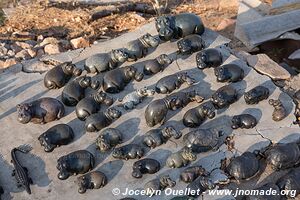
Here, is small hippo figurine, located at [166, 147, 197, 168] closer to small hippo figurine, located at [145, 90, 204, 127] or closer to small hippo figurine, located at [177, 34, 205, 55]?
small hippo figurine, located at [145, 90, 204, 127]

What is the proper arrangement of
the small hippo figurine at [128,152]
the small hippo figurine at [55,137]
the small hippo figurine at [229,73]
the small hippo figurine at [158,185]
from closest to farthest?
the small hippo figurine at [158,185]
the small hippo figurine at [128,152]
the small hippo figurine at [55,137]
the small hippo figurine at [229,73]

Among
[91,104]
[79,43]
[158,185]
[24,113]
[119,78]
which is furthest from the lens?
[79,43]

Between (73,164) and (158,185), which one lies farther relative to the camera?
(73,164)

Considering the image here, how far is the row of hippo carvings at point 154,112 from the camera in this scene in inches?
238

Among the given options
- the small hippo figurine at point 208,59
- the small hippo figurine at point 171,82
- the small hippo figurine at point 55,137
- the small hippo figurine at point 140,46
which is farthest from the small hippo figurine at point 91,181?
the small hippo figurine at point 208,59

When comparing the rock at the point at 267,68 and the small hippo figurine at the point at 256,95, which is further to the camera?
the rock at the point at 267,68

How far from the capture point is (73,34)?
10125 mm

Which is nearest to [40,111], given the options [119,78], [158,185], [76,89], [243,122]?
[76,89]

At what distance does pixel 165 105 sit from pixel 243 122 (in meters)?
1.23

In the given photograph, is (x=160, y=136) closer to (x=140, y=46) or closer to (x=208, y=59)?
(x=208, y=59)

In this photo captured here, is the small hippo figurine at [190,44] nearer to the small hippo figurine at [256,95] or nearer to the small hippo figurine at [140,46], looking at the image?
the small hippo figurine at [140,46]

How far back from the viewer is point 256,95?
7055 mm

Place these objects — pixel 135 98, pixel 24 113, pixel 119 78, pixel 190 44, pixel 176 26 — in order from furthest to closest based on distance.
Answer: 1. pixel 176 26
2. pixel 190 44
3. pixel 119 78
4. pixel 135 98
5. pixel 24 113

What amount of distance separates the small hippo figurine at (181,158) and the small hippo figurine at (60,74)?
2463 mm
